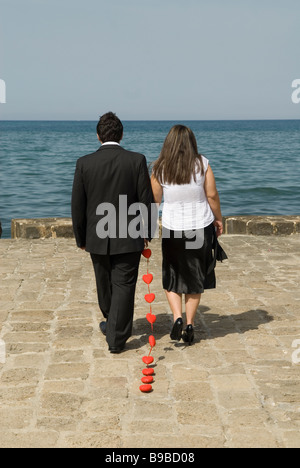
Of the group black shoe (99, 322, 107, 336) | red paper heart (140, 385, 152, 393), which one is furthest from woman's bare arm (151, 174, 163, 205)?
red paper heart (140, 385, 152, 393)

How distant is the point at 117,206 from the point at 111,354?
124 cm

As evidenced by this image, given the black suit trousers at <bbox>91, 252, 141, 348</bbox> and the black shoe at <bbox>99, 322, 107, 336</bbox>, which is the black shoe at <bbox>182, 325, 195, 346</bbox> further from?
the black shoe at <bbox>99, 322, 107, 336</bbox>

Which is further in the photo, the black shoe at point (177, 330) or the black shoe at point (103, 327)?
the black shoe at point (103, 327)

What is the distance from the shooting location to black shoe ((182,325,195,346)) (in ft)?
19.1

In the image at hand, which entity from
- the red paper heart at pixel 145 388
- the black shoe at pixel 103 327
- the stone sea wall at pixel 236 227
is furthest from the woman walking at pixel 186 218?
the stone sea wall at pixel 236 227

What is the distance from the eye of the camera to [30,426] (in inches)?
171

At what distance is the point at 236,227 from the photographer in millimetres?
11523

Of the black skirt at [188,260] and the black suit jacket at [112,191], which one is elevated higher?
the black suit jacket at [112,191]

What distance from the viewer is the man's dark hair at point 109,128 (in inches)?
220

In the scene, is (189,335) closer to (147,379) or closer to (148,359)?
(148,359)

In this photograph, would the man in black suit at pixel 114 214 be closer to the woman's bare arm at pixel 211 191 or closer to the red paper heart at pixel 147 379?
the woman's bare arm at pixel 211 191

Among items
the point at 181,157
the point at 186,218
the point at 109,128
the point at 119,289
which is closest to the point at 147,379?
the point at 119,289

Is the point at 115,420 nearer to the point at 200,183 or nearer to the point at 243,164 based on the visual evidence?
the point at 200,183
